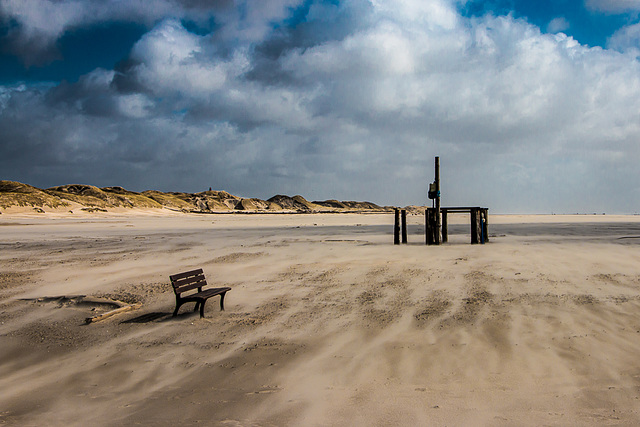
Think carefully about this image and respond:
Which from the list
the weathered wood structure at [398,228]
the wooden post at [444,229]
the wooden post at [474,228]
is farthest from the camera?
the wooden post at [444,229]

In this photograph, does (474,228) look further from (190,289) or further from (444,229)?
(190,289)

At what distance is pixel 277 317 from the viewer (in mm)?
7379

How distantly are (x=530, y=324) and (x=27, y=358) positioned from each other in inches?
304

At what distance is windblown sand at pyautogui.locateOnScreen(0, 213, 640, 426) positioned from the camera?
4.18 m

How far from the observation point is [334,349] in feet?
19.2

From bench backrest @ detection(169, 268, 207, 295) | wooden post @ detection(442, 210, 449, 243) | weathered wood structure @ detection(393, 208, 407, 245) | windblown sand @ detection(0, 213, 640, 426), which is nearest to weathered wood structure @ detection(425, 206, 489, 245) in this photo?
wooden post @ detection(442, 210, 449, 243)

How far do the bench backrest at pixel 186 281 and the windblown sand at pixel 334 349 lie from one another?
56 cm

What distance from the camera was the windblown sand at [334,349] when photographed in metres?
4.18

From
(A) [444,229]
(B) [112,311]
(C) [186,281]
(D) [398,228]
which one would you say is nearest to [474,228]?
(A) [444,229]

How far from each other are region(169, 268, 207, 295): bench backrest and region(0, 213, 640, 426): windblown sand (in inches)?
22.1

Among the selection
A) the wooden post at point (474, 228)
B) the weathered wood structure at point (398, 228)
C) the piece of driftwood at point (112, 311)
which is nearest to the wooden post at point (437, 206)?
the weathered wood structure at point (398, 228)

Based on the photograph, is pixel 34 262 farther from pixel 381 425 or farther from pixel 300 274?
pixel 381 425

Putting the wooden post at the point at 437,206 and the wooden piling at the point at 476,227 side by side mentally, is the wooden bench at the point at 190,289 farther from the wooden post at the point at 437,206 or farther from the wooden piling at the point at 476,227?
the wooden piling at the point at 476,227

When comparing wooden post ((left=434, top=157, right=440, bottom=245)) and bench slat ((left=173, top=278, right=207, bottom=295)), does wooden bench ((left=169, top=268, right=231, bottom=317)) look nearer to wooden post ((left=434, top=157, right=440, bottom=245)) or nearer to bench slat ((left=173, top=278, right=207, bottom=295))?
bench slat ((left=173, top=278, right=207, bottom=295))
